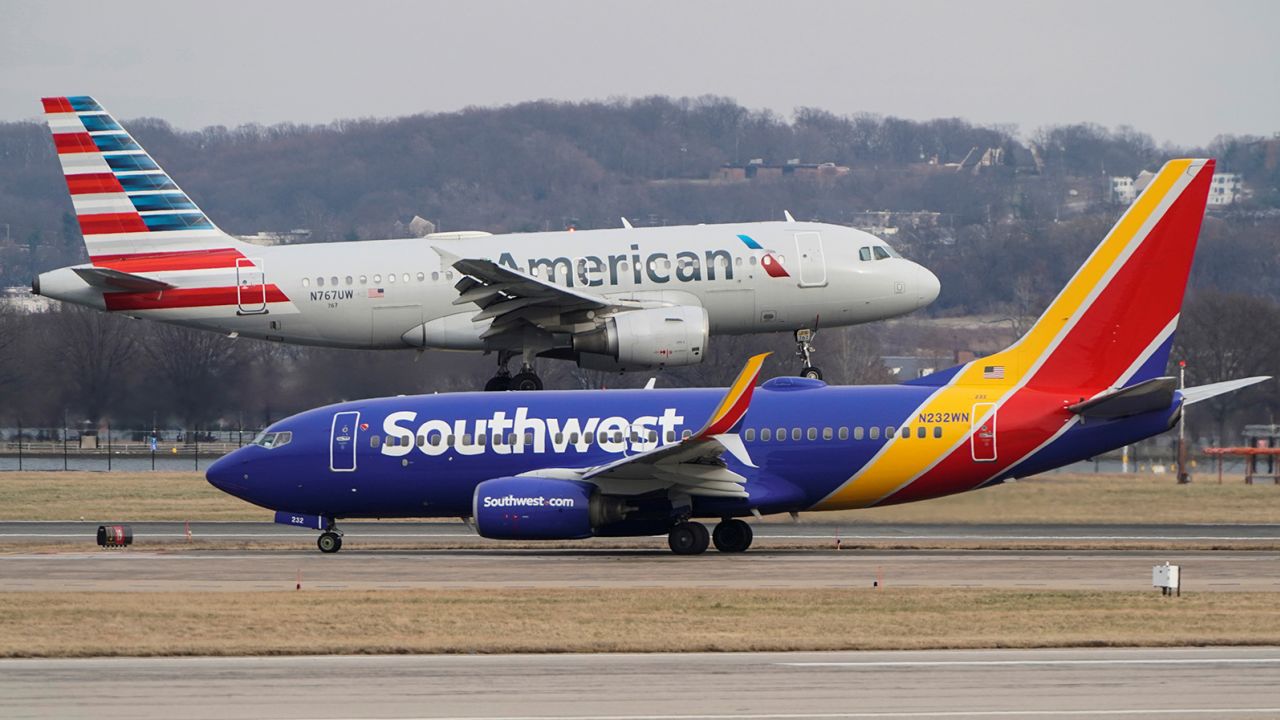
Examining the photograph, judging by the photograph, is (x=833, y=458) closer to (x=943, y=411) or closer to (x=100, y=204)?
(x=943, y=411)

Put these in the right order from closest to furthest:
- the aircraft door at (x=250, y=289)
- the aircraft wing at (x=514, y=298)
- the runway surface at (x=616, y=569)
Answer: the runway surface at (x=616, y=569) < the aircraft wing at (x=514, y=298) < the aircraft door at (x=250, y=289)

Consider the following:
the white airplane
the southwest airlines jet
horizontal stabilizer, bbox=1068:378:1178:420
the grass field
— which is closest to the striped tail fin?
the white airplane

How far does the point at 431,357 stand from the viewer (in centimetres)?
5909

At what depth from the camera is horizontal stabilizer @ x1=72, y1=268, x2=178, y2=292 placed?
42.7 m

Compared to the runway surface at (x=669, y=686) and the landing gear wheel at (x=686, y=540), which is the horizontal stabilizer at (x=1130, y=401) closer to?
the landing gear wheel at (x=686, y=540)

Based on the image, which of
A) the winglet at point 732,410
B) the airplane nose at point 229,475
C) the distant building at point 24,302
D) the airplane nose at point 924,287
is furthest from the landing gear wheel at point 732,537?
the distant building at point 24,302

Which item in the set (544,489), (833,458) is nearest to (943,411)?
(833,458)

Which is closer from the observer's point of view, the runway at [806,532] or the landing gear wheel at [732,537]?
the landing gear wheel at [732,537]

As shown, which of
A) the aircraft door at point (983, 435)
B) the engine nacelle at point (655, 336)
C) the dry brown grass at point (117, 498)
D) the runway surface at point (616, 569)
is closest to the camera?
the runway surface at point (616, 569)

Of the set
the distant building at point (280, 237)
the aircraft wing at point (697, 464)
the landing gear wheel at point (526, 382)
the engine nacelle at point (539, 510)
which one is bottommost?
the engine nacelle at point (539, 510)

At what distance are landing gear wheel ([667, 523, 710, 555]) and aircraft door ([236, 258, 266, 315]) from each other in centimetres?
1318

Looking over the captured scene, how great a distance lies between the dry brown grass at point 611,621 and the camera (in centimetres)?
2248

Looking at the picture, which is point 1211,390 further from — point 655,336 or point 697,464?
point 655,336

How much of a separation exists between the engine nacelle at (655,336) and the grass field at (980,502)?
515cm
